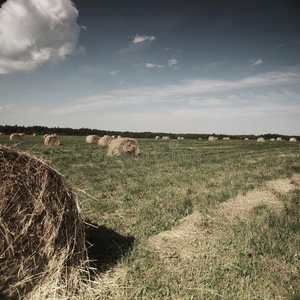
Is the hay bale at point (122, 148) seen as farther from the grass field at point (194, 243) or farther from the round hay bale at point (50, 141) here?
the round hay bale at point (50, 141)

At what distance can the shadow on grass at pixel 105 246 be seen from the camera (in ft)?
11.7

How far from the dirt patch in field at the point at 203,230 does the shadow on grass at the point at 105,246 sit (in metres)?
0.59

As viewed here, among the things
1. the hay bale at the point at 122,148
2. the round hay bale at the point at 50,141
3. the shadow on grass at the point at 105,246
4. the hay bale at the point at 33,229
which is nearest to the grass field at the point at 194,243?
the shadow on grass at the point at 105,246

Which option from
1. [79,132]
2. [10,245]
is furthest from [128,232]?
[79,132]

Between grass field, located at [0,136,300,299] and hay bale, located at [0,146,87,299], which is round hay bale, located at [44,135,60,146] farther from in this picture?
hay bale, located at [0,146,87,299]

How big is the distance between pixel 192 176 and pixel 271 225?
210 inches

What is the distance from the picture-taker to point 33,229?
296 cm

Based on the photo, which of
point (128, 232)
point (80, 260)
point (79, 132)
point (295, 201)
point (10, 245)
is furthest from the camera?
point (79, 132)

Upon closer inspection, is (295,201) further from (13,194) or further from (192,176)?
(13,194)

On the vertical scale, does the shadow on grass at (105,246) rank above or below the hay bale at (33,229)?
below

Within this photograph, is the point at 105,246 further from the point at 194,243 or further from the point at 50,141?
the point at 50,141

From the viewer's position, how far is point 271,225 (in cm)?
483

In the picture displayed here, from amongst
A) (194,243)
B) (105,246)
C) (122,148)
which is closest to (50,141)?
(122,148)

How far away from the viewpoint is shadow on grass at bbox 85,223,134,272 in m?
3.56
